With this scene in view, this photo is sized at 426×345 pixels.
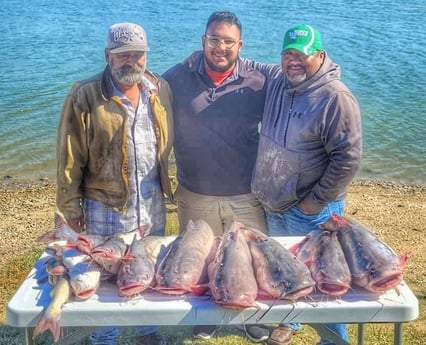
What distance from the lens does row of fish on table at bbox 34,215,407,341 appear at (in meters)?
3.32

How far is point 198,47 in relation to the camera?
751 inches

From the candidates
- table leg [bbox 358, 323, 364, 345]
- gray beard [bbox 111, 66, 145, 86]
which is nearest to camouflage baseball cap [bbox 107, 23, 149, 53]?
gray beard [bbox 111, 66, 145, 86]

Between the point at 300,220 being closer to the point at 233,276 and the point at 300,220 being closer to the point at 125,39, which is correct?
the point at 233,276

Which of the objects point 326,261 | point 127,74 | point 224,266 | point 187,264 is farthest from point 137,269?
point 127,74

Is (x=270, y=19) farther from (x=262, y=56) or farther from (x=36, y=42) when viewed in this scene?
(x=36, y=42)

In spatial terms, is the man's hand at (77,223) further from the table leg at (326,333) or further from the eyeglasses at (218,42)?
the table leg at (326,333)

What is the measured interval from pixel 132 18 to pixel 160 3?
147 inches

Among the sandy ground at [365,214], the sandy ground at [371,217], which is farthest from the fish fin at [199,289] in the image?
the sandy ground at [365,214]

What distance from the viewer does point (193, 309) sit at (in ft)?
10.7

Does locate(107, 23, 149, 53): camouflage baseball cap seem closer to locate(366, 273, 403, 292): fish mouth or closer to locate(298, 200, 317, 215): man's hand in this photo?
locate(298, 200, 317, 215): man's hand

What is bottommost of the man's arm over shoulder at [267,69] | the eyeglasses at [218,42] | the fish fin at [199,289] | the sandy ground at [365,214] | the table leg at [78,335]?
the sandy ground at [365,214]

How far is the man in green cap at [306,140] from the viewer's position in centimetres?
407

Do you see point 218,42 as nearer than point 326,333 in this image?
No

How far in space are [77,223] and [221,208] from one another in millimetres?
1121
